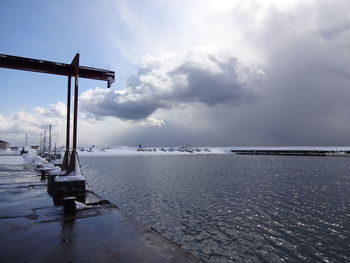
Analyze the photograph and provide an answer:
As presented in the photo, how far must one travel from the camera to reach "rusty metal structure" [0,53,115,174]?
1694 cm

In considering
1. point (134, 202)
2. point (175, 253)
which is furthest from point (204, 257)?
point (134, 202)

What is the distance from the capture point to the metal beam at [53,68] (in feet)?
56.2

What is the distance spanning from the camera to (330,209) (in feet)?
59.1

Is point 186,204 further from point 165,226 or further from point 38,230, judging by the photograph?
point 38,230

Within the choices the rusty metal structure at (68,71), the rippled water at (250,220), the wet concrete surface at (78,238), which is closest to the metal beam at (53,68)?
the rusty metal structure at (68,71)

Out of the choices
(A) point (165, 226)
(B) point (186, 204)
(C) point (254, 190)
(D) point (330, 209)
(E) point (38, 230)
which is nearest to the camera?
(E) point (38, 230)

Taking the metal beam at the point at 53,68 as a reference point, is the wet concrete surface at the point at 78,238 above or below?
below

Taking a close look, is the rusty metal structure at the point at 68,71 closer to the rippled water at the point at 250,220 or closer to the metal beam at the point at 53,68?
the metal beam at the point at 53,68

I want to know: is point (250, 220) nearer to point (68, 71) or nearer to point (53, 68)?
point (68, 71)

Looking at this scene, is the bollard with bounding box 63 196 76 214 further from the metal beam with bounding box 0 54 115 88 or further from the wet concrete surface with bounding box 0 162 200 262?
the metal beam with bounding box 0 54 115 88

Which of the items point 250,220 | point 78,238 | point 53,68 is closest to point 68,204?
point 78,238

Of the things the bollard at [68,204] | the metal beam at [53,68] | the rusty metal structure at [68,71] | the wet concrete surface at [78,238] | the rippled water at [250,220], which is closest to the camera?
the wet concrete surface at [78,238]

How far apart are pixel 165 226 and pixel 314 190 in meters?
19.9

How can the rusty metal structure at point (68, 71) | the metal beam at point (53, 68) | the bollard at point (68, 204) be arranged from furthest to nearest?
1. the metal beam at point (53, 68)
2. the rusty metal structure at point (68, 71)
3. the bollard at point (68, 204)
